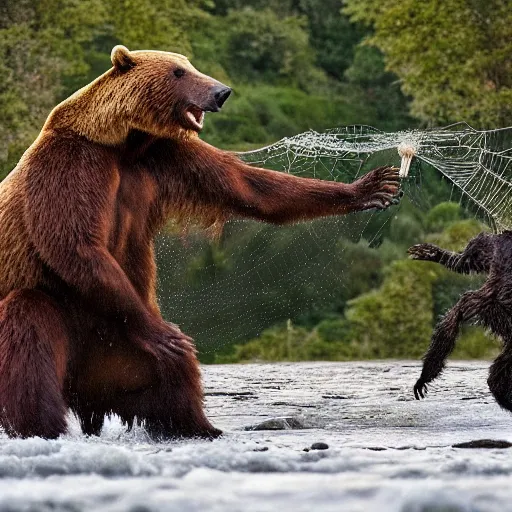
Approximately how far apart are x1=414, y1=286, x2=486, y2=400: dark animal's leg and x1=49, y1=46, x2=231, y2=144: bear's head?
1.54 metres

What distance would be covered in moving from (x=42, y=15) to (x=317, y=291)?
460 inches

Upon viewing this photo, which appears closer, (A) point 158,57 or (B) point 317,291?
(A) point 158,57

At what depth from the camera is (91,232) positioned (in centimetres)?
530

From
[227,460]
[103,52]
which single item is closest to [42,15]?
[103,52]

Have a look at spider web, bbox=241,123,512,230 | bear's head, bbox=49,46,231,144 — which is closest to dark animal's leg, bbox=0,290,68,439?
bear's head, bbox=49,46,231,144

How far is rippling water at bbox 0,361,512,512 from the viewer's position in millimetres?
3654

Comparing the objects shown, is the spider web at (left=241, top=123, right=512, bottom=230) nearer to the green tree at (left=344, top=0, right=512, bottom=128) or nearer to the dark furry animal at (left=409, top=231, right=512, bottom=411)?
the dark furry animal at (left=409, top=231, right=512, bottom=411)

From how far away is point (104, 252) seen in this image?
530 cm

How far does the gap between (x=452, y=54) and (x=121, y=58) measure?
44.2 feet

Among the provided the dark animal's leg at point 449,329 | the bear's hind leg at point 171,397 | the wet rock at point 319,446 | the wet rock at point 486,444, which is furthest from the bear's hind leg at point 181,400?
the dark animal's leg at point 449,329

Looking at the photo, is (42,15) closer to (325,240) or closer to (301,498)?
(325,240)

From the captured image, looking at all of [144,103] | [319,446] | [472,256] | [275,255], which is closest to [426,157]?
[472,256]

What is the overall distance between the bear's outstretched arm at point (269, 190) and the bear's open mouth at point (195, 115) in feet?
0.66

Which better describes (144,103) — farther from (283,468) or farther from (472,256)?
(472,256)
